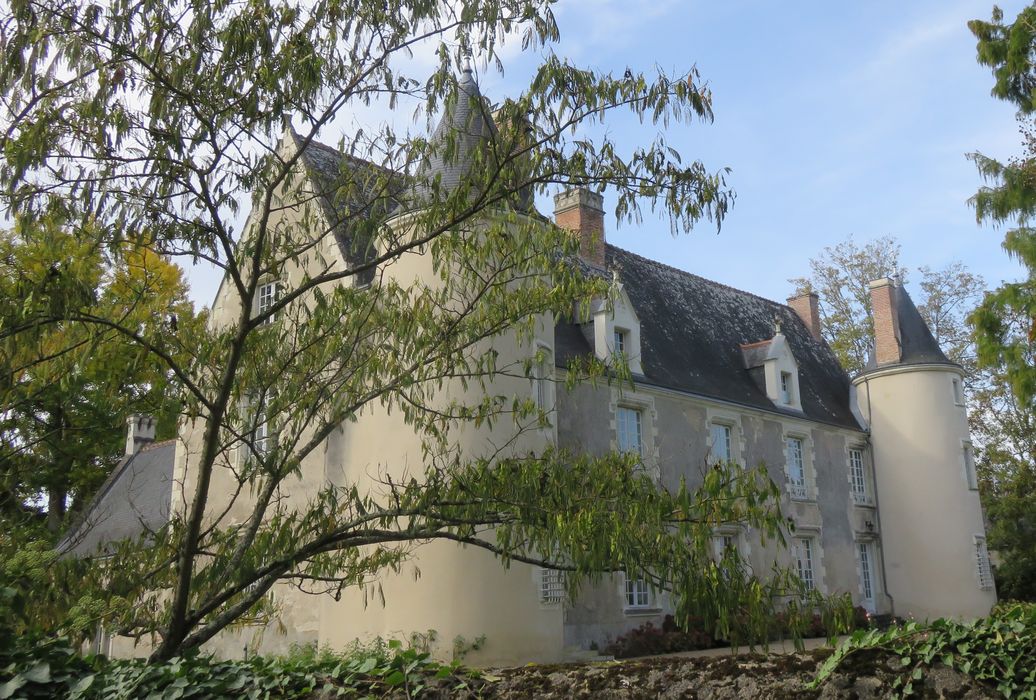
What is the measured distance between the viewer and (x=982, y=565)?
2025 centimetres

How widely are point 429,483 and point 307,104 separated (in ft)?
8.73

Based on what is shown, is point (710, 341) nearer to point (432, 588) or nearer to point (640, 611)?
point (640, 611)

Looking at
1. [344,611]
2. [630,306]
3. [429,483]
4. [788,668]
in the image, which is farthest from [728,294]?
[788,668]

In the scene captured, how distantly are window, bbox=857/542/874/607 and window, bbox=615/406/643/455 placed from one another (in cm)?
763

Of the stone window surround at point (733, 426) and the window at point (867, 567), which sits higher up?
the stone window surround at point (733, 426)

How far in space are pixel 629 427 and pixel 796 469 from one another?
534cm

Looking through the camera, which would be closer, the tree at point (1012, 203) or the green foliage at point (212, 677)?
the green foliage at point (212, 677)

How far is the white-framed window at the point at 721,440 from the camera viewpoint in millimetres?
17455

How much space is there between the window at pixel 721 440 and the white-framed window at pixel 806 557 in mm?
2574

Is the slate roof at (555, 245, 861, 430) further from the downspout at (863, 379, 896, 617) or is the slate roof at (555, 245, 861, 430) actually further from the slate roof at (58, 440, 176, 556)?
the slate roof at (58, 440, 176, 556)

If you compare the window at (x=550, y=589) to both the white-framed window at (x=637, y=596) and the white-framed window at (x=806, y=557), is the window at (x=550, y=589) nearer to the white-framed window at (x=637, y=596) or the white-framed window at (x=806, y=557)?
the white-framed window at (x=637, y=596)

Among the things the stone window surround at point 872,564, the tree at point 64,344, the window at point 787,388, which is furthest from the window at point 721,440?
the tree at point 64,344

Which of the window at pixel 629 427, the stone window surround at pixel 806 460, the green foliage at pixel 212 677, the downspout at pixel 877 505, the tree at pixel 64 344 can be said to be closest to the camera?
the green foliage at pixel 212 677

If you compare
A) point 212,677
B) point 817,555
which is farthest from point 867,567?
point 212,677
